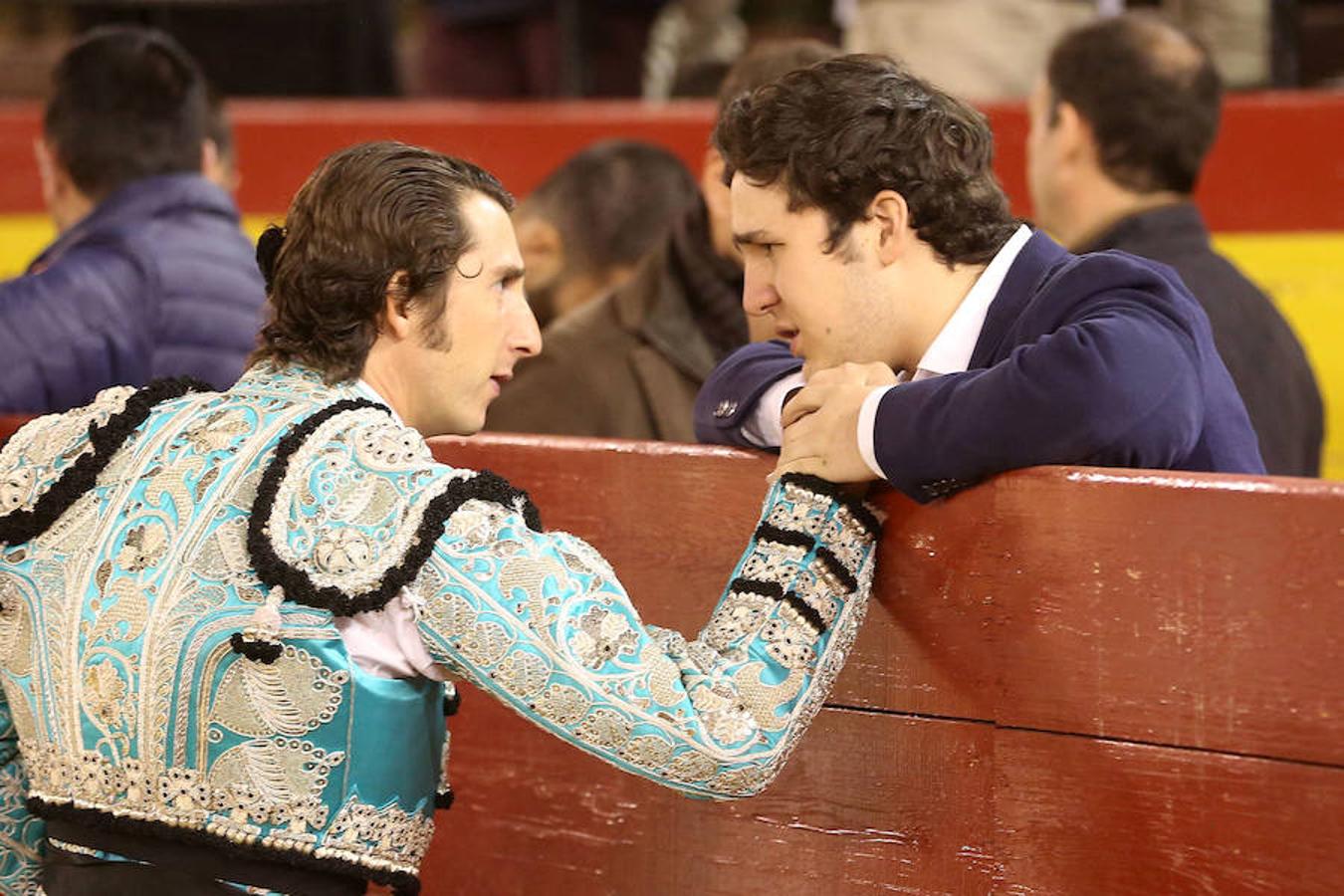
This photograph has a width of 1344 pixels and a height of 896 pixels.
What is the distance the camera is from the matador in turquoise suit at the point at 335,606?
1.80 m

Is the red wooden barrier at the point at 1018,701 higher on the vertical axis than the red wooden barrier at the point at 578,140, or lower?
higher

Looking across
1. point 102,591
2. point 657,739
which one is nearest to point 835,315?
point 657,739

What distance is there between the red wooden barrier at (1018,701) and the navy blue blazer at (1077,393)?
1.9 inches

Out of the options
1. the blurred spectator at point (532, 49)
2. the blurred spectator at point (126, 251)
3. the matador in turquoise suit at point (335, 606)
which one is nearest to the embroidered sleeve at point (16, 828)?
the matador in turquoise suit at point (335, 606)

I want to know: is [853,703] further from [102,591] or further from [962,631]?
[102,591]

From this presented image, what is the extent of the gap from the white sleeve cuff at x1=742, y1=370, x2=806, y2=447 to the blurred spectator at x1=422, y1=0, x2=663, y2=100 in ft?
12.2

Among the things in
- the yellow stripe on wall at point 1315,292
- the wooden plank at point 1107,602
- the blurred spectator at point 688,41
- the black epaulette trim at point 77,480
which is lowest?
the yellow stripe on wall at point 1315,292

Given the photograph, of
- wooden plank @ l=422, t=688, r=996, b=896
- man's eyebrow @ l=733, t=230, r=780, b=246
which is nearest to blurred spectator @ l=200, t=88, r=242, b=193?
wooden plank @ l=422, t=688, r=996, b=896

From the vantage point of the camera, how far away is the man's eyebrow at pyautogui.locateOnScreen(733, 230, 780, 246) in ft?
7.04

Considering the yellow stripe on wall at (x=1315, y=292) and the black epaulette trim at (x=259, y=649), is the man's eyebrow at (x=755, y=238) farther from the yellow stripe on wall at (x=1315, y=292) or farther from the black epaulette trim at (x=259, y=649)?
the yellow stripe on wall at (x=1315, y=292)

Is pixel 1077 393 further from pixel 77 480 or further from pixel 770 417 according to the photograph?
pixel 77 480

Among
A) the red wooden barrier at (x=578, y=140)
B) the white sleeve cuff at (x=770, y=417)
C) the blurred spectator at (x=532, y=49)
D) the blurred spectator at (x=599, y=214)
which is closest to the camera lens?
the white sleeve cuff at (x=770, y=417)

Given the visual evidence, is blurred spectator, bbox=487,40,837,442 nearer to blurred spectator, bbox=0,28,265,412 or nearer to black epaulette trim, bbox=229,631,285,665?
blurred spectator, bbox=0,28,265,412

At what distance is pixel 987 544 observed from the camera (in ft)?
6.48
